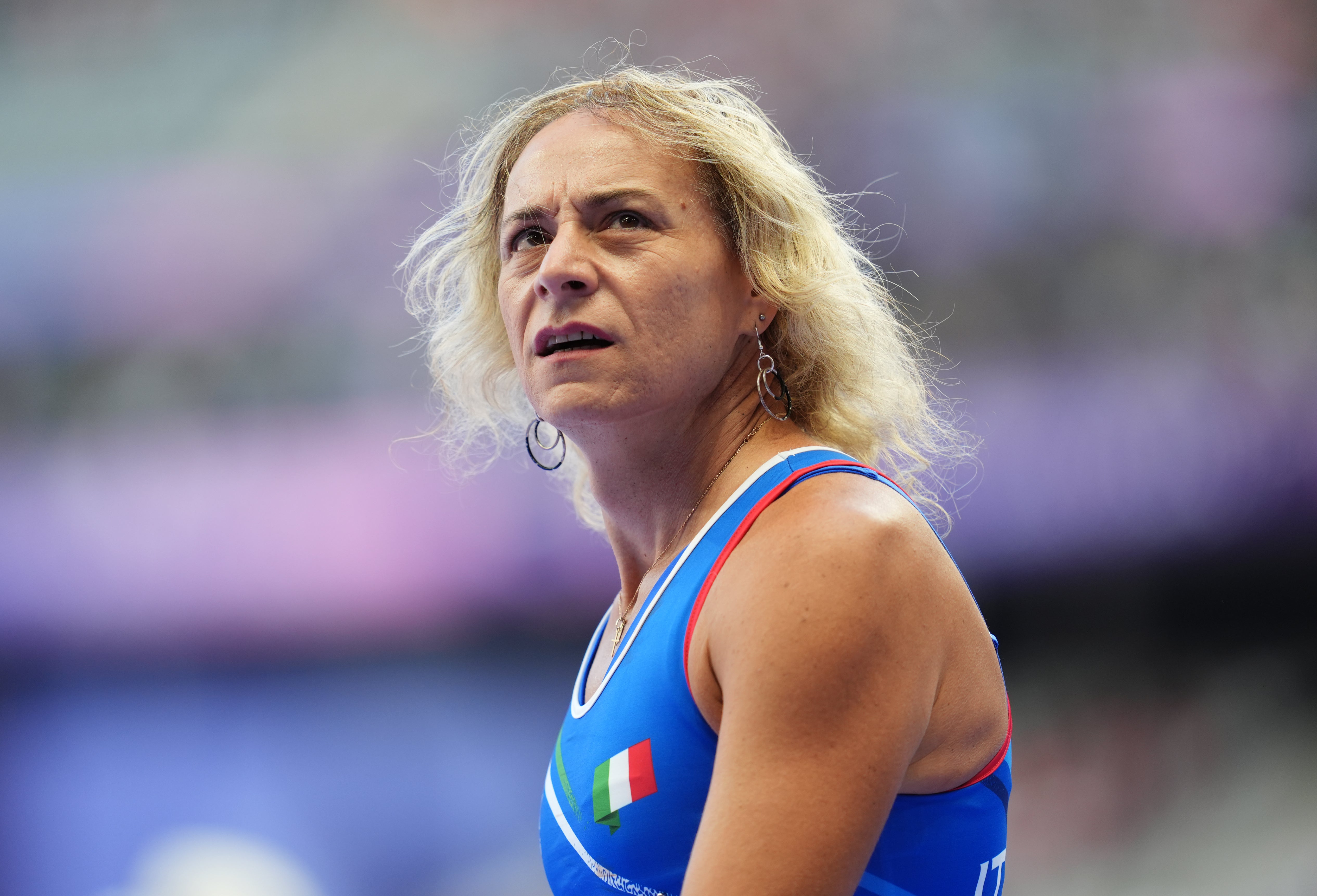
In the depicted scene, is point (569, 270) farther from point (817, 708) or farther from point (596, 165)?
point (817, 708)

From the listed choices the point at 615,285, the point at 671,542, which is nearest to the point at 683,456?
the point at 671,542

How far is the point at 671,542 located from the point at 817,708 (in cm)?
44

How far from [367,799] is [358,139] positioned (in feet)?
5.63

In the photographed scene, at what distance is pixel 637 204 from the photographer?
1146 millimetres

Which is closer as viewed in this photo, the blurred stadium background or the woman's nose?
the woman's nose

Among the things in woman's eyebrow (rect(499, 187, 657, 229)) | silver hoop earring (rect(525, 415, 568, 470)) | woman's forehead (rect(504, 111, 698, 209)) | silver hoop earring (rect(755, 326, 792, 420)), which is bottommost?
silver hoop earring (rect(755, 326, 792, 420))

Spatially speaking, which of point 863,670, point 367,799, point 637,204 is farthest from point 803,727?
point 367,799

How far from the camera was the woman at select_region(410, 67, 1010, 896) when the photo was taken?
772 millimetres

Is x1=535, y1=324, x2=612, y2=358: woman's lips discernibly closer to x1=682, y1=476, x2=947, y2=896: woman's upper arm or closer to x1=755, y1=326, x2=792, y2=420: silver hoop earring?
x1=755, y1=326, x2=792, y2=420: silver hoop earring

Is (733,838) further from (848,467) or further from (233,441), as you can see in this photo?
(233,441)

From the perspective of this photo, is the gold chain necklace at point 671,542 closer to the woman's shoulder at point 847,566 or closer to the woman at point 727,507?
the woman at point 727,507

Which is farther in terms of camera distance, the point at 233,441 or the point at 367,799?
the point at 233,441

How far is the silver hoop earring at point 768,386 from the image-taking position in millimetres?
1186

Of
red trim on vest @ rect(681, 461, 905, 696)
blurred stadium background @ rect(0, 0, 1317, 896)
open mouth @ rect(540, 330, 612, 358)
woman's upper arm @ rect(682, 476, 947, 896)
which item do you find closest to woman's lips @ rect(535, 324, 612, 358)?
open mouth @ rect(540, 330, 612, 358)
